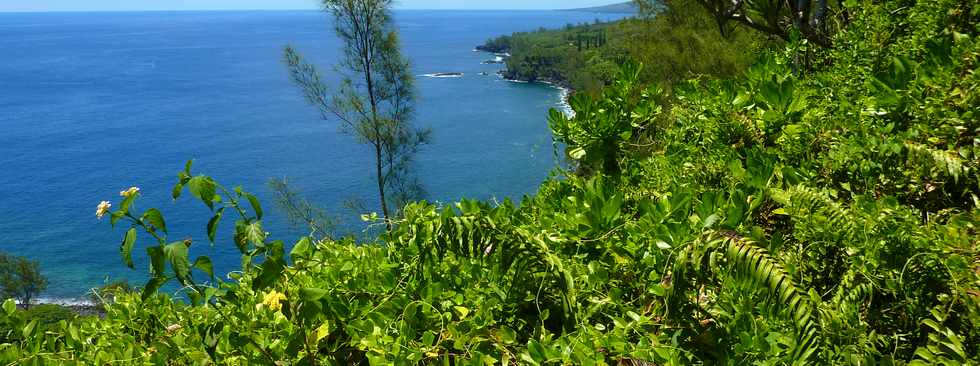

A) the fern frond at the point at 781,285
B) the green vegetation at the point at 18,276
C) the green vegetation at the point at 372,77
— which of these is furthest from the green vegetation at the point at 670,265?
the green vegetation at the point at 18,276

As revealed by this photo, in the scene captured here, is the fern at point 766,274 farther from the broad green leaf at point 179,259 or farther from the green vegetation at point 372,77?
the green vegetation at point 372,77

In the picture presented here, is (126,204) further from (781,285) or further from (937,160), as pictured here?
(937,160)

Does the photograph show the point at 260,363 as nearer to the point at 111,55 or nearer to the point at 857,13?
the point at 857,13

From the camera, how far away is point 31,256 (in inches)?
1405

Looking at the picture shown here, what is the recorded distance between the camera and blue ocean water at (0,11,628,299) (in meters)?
35.9

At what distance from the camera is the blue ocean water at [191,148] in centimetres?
3594

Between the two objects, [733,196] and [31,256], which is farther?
[31,256]

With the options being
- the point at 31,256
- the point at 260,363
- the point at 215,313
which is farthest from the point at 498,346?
the point at 31,256

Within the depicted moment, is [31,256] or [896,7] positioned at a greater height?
[896,7]

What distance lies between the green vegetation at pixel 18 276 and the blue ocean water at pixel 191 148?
5.83 feet

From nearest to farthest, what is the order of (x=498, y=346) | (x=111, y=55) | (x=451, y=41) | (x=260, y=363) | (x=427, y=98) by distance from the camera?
(x=498, y=346), (x=260, y=363), (x=427, y=98), (x=111, y=55), (x=451, y=41)

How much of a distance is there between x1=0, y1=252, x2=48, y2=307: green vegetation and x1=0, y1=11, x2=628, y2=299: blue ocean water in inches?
69.9

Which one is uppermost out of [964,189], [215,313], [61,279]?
[964,189]

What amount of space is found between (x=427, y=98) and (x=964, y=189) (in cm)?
5751
